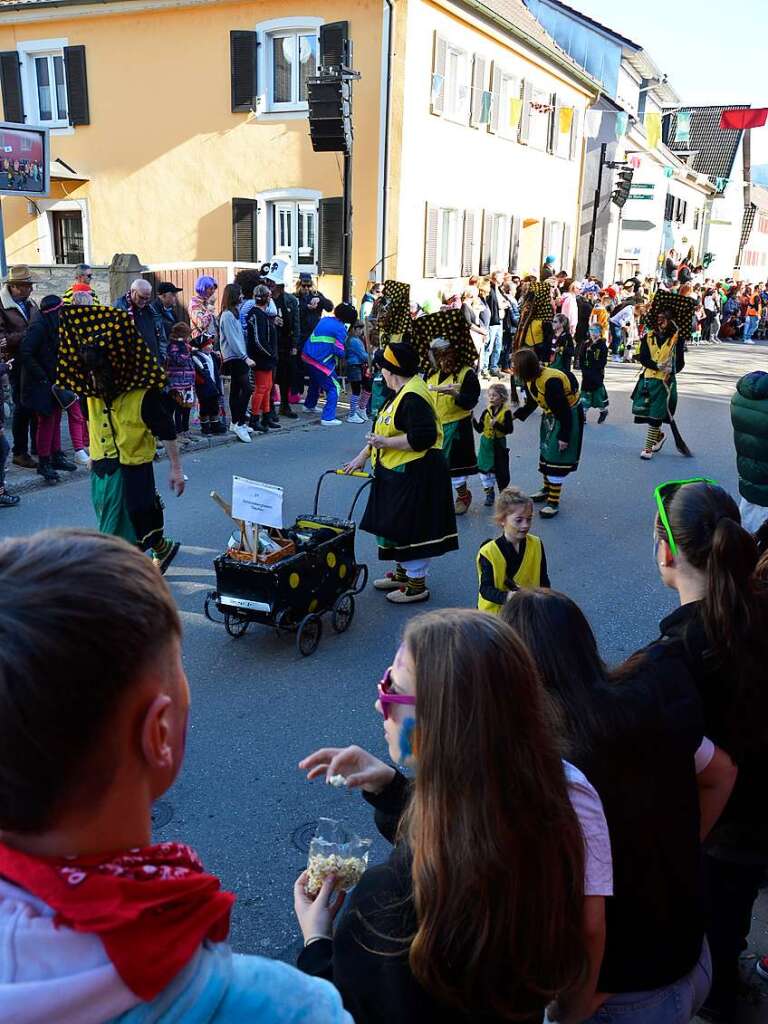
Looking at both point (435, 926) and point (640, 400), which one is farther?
point (640, 400)

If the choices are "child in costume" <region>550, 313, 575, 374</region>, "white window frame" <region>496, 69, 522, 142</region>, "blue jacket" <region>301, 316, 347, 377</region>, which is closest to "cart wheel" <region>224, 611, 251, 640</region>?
"child in costume" <region>550, 313, 575, 374</region>

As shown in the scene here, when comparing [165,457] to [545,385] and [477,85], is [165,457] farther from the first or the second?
[477,85]

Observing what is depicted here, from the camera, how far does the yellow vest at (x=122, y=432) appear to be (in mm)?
5531

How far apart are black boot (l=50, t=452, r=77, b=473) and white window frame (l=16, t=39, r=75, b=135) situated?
14.1 meters

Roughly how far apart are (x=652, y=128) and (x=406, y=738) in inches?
1543

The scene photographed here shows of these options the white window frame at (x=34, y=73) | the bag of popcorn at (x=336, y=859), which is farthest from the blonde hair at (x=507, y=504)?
the white window frame at (x=34, y=73)

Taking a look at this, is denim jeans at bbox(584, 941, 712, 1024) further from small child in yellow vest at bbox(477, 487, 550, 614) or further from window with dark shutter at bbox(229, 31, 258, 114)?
window with dark shutter at bbox(229, 31, 258, 114)

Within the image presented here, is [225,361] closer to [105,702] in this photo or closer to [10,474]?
[10,474]

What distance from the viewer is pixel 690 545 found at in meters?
2.76

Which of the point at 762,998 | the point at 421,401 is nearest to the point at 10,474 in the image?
the point at 421,401

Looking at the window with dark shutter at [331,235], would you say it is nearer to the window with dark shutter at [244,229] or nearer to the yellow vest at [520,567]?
the window with dark shutter at [244,229]

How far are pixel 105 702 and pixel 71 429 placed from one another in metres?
9.31

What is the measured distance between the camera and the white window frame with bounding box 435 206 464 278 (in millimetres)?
20078

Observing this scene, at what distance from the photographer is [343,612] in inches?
228
